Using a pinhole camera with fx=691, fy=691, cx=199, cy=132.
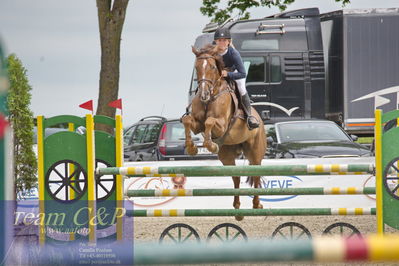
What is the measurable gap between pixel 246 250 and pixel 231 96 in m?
4.87

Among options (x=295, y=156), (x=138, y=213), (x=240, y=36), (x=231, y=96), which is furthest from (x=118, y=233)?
(x=240, y=36)

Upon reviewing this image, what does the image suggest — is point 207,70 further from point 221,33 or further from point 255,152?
point 255,152

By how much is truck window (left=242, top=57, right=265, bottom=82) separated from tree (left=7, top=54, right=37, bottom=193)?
8.18 meters

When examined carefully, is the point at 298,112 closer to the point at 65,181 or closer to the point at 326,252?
the point at 65,181

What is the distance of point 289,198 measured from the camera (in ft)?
29.0

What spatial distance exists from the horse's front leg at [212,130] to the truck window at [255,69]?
8.31 m

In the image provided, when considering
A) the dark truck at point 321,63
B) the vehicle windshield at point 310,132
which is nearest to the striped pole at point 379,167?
the vehicle windshield at point 310,132

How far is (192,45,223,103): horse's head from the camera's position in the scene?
19.4 feet

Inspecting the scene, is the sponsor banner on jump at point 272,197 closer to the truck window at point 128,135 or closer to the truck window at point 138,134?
the truck window at point 138,134

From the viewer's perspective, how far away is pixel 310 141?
10.6 metres

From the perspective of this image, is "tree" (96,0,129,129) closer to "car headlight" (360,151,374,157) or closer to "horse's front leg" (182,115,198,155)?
"car headlight" (360,151,374,157)

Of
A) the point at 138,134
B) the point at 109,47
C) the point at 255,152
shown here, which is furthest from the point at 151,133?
the point at 255,152

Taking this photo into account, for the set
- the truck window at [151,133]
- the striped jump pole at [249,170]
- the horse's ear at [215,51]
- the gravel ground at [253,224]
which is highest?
the horse's ear at [215,51]

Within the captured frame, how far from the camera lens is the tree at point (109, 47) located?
1309 centimetres
